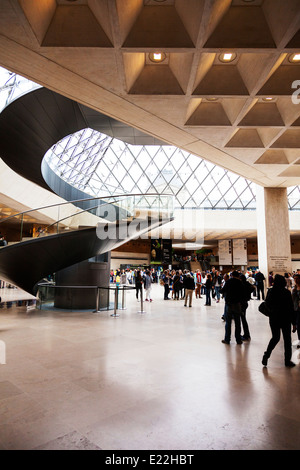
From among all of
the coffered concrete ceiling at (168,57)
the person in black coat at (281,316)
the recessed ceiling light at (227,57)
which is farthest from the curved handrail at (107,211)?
the person in black coat at (281,316)

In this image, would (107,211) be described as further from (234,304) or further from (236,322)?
(236,322)

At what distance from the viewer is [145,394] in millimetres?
3457

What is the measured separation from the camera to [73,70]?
639 cm

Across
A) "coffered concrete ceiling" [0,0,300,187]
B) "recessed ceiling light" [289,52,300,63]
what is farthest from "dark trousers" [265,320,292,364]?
"recessed ceiling light" [289,52,300,63]

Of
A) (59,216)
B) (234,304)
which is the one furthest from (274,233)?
(59,216)

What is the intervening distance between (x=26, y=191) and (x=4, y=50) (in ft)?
41.3

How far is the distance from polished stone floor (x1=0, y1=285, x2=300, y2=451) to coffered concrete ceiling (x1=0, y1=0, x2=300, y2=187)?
6.25 m

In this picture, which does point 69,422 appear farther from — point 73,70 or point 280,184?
point 280,184

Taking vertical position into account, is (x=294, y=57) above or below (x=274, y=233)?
above

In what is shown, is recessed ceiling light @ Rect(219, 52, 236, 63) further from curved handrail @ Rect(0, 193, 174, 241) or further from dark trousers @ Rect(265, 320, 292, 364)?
dark trousers @ Rect(265, 320, 292, 364)

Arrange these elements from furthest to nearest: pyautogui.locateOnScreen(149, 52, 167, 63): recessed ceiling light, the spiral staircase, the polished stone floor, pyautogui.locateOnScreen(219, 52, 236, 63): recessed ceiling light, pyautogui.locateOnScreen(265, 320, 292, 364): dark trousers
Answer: the spiral staircase, pyautogui.locateOnScreen(149, 52, 167, 63): recessed ceiling light, pyautogui.locateOnScreen(219, 52, 236, 63): recessed ceiling light, pyautogui.locateOnScreen(265, 320, 292, 364): dark trousers, the polished stone floor

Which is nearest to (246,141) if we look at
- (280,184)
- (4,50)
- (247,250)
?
(280,184)

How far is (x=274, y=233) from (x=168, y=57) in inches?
462

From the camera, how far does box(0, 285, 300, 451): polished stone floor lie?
252 cm
